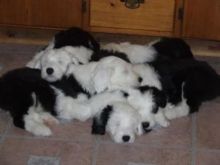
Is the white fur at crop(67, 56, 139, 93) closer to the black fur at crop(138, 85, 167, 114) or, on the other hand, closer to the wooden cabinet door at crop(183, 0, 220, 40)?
the black fur at crop(138, 85, 167, 114)

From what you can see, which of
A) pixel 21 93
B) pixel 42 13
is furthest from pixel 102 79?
pixel 42 13

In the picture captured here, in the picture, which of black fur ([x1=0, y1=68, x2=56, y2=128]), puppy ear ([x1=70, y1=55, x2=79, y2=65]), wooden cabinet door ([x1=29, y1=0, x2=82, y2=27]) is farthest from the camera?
wooden cabinet door ([x1=29, y1=0, x2=82, y2=27])

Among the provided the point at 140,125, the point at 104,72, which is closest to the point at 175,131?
the point at 140,125

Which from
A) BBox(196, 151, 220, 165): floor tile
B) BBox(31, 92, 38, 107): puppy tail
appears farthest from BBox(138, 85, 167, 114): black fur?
BBox(31, 92, 38, 107): puppy tail

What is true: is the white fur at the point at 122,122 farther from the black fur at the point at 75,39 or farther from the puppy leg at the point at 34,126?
the black fur at the point at 75,39

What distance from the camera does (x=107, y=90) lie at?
9.27 ft

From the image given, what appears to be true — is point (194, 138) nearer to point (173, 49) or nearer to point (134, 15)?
point (173, 49)

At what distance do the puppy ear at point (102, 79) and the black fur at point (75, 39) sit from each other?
21.0 inches

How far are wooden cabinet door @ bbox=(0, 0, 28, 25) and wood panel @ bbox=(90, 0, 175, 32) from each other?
1.56ft

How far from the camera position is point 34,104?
113 inches

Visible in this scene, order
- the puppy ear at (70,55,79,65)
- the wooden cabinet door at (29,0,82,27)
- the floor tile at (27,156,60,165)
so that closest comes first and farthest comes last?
1. the floor tile at (27,156,60,165)
2. the puppy ear at (70,55,79,65)
3. the wooden cabinet door at (29,0,82,27)

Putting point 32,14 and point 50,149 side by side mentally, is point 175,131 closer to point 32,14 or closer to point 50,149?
point 50,149

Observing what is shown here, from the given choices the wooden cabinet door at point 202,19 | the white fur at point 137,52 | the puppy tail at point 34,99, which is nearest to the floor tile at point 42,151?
the puppy tail at point 34,99

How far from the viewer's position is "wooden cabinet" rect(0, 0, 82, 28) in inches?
142
